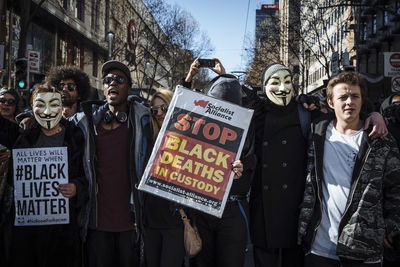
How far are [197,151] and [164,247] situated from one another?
85 centimetres

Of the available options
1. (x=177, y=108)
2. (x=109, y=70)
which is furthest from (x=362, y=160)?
(x=109, y=70)

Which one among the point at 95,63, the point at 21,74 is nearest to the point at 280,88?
the point at 21,74

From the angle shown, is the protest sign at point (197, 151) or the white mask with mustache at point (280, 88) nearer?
the protest sign at point (197, 151)

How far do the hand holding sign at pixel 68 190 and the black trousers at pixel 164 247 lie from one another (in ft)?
2.33

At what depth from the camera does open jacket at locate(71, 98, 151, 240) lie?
3590mm

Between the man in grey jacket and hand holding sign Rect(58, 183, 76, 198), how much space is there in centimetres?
192

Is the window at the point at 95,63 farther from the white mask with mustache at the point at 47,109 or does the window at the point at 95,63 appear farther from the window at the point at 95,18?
the white mask with mustache at the point at 47,109

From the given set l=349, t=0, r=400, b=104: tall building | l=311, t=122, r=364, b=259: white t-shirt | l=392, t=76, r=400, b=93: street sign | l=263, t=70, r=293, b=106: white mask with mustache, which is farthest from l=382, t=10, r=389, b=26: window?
l=311, t=122, r=364, b=259: white t-shirt

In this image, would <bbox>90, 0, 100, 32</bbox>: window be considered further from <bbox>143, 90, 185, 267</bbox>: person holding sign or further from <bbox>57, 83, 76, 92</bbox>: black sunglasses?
<bbox>143, 90, 185, 267</bbox>: person holding sign

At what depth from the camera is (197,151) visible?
3457 mm

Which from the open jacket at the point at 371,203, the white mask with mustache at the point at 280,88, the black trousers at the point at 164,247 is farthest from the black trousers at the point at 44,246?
the open jacket at the point at 371,203

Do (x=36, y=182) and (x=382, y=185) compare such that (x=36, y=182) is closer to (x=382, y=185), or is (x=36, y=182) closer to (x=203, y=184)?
(x=203, y=184)

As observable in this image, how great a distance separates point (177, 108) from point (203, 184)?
0.66m

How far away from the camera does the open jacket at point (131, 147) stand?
3.59 meters
